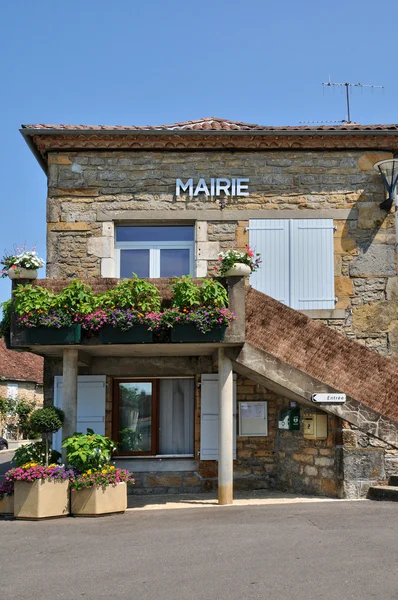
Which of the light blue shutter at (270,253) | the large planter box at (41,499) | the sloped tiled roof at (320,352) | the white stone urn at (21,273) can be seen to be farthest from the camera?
the light blue shutter at (270,253)

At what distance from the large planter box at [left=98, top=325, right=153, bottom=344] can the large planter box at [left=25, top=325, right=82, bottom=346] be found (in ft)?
1.08

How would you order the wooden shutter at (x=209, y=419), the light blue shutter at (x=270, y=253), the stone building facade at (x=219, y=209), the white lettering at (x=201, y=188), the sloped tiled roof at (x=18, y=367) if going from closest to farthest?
the wooden shutter at (x=209, y=419) < the stone building facade at (x=219, y=209) < the light blue shutter at (x=270, y=253) < the white lettering at (x=201, y=188) < the sloped tiled roof at (x=18, y=367)

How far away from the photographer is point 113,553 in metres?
6.52

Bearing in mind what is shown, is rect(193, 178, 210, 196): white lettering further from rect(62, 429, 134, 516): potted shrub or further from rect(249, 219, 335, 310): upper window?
rect(62, 429, 134, 516): potted shrub

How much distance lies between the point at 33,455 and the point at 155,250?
4125mm

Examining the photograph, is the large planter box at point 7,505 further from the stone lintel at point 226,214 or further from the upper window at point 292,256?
the upper window at point 292,256

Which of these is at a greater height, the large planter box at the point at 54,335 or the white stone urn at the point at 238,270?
the white stone urn at the point at 238,270

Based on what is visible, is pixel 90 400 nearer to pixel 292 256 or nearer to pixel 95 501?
pixel 95 501

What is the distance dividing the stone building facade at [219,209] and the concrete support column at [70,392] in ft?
4.90

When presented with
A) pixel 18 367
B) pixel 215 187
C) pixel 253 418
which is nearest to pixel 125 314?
pixel 253 418

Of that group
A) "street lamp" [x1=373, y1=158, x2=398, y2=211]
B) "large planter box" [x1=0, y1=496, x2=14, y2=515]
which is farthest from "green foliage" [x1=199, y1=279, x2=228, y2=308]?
"street lamp" [x1=373, y1=158, x2=398, y2=211]

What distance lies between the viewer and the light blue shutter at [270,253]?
11.6m

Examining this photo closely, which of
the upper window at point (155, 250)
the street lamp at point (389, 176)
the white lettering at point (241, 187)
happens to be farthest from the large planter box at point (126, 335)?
the street lamp at point (389, 176)

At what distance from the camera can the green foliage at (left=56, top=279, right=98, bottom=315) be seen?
915 centimetres
